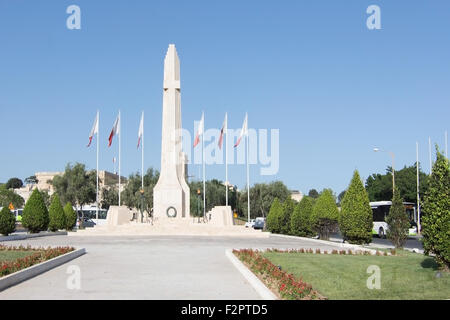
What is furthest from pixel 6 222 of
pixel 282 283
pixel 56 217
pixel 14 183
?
pixel 14 183

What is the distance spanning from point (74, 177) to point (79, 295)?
2408 inches

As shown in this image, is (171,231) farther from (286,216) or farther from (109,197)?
(109,197)

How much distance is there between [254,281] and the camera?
427 inches

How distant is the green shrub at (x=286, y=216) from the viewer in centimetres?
3422

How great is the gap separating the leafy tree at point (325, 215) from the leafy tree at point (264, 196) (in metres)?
47.8

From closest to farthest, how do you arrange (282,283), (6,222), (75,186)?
(282,283) < (6,222) < (75,186)

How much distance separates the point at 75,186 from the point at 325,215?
4817cm

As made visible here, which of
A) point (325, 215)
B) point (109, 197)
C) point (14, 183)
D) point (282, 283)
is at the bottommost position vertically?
point (282, 283)

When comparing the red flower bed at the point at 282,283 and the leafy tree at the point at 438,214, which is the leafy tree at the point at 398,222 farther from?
the red flower bed at the point at 282,283

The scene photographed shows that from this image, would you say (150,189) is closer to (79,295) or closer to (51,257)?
(51,257)

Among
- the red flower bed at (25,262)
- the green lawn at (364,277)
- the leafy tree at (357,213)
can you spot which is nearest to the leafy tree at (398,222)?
the leafy tree at (357,213)

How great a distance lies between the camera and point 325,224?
89.7ft
